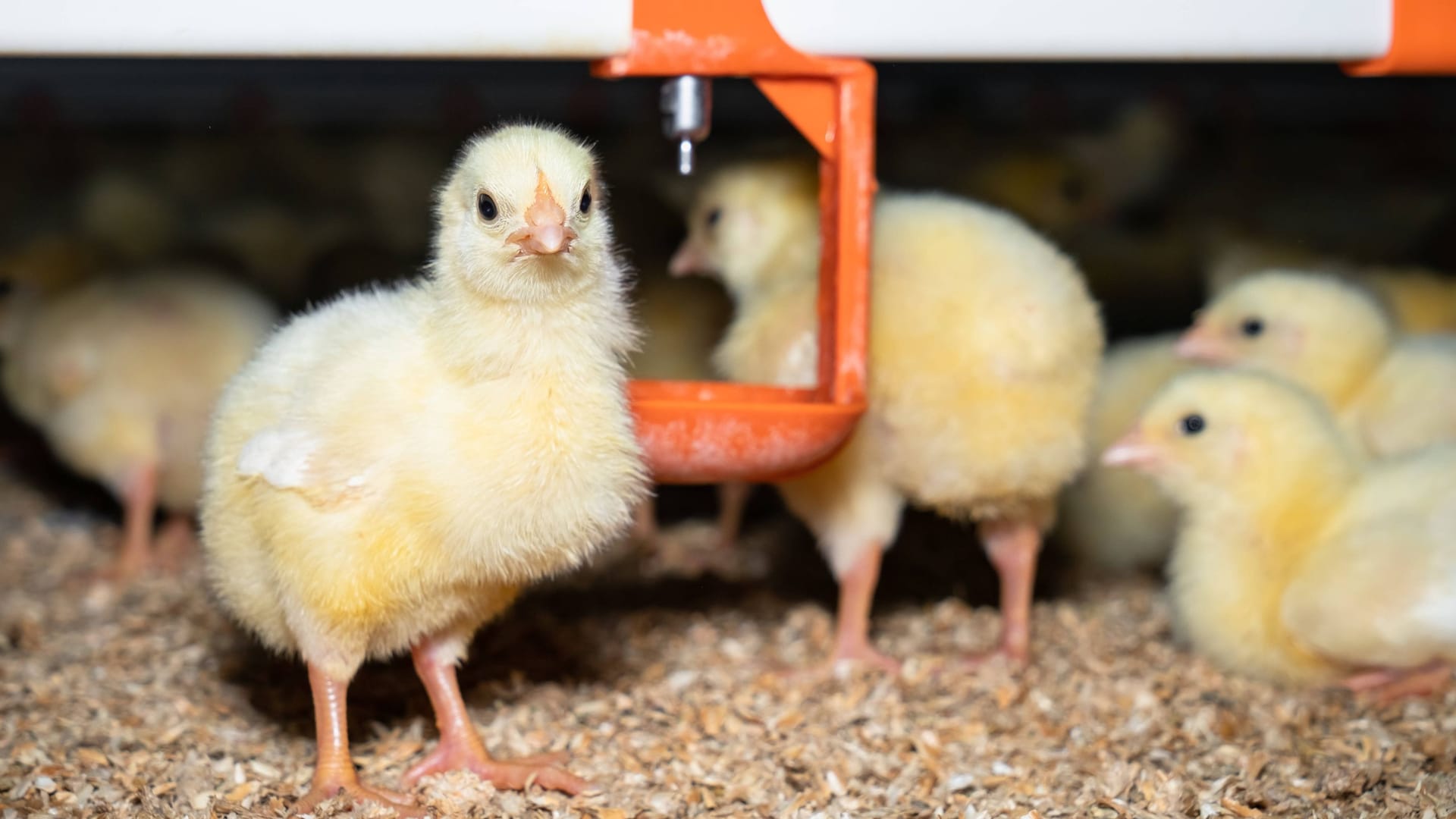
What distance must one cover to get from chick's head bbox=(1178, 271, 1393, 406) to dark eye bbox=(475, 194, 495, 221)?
2.01 m

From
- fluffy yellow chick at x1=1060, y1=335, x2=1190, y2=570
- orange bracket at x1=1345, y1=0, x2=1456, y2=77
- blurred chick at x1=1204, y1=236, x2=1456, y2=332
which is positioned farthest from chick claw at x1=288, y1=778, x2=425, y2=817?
blurred chick at x1=1204, y1=236, x2=1456, y2=332

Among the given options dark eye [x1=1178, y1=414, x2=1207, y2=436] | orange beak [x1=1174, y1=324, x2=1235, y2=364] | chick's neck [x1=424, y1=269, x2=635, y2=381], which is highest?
chick's neck [x1=424, y1=269, x2=635, y2=381]

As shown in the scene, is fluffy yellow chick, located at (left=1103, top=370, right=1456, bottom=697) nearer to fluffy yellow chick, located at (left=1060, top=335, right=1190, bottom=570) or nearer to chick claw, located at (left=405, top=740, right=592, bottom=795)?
fluffy yellow chick, located at (left=1060, top=335, right=1190, bottom=570)

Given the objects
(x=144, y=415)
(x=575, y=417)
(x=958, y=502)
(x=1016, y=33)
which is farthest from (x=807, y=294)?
(x=144, y=415)

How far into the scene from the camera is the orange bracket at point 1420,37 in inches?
105

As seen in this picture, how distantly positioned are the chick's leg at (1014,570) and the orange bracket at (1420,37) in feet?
3.53

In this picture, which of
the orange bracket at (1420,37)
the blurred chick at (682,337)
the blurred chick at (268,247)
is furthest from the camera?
the blurred chick at (268,247)

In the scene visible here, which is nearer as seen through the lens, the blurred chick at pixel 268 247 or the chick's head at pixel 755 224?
the chick's head at pixel 755 224

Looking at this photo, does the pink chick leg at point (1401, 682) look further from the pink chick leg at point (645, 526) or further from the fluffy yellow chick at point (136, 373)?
the fluffy yellow chick at point (136, 373)

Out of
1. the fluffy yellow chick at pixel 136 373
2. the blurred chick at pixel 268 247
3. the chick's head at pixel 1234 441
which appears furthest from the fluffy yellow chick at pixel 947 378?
the blurred chick at pixel 268 247

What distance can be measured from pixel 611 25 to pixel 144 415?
69.4 inches

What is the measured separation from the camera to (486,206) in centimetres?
208

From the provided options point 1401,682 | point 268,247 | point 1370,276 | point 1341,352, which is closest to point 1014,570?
point 1401,682

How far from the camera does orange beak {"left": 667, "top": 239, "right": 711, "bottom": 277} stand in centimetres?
343
